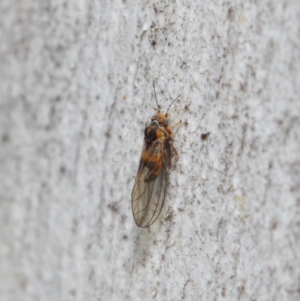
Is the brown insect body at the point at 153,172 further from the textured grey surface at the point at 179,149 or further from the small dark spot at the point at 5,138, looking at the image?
the small dark spot at the point at 5,138

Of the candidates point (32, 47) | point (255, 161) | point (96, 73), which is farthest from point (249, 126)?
point (32, 47)

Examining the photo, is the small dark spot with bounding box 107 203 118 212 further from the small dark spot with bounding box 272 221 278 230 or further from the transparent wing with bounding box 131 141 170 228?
the small dark spot with bounding box 272 221 278 230

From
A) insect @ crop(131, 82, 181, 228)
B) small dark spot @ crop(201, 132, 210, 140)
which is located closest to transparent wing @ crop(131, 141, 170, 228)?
insect @ crop(131, 82, 181, 228)

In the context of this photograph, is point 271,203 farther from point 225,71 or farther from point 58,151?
point 58,151

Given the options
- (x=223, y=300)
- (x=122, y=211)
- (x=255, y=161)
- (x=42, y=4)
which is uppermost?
(x=42, y=4)

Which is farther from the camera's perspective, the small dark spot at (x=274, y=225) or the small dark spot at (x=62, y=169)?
the small dark spot at (x=274, y=225)

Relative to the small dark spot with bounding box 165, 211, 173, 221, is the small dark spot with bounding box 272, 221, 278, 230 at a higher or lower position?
higher

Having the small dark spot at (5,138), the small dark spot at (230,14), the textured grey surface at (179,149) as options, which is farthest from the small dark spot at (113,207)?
the small dark spot at (230,14)

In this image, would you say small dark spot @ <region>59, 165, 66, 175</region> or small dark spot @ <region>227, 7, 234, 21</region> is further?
small dark spot @ <region>227, 7, 234, 21</region>
